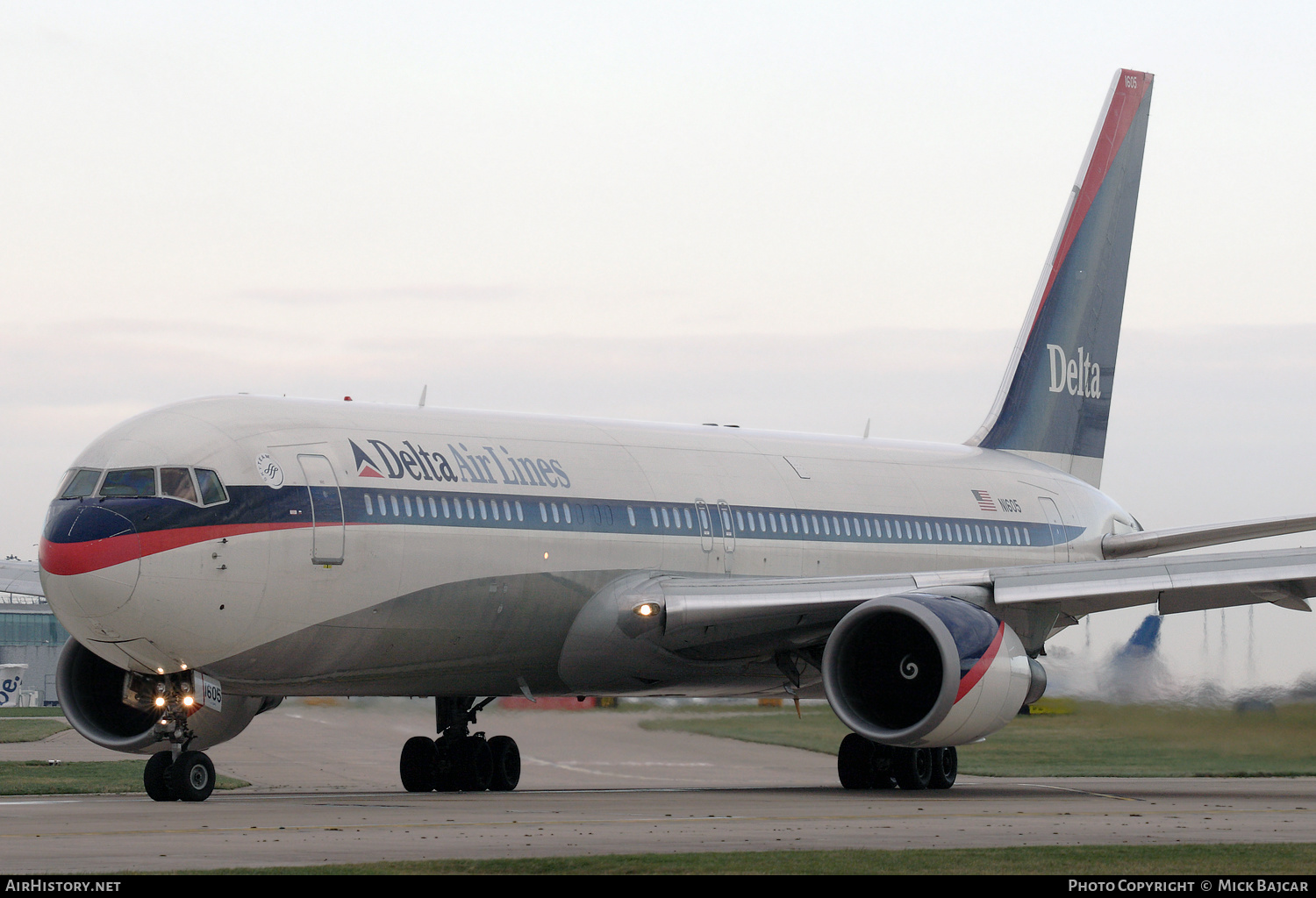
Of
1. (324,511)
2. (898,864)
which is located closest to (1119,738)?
(324,511)

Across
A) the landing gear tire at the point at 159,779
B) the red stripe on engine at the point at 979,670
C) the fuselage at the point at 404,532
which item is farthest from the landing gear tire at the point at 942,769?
the landing gear tire at the point at 159,779

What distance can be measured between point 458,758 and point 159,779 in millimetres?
4786

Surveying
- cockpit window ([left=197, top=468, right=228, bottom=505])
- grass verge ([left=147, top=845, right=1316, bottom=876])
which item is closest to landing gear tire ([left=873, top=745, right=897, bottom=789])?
cockpit window ([left=197, top=468, right=228, bottom=505])

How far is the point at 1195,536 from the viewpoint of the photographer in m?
25.3

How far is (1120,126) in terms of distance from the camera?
29.8 meters

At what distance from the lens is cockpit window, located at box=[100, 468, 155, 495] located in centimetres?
1700

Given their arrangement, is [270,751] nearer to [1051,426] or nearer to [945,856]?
[1051,426]

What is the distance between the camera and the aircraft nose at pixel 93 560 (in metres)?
16.5

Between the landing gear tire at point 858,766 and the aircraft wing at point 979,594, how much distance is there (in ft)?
4.93

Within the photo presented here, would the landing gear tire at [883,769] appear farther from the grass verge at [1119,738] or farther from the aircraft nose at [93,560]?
the aircraft nose at [93,560]

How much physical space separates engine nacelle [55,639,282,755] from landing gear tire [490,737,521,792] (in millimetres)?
3219

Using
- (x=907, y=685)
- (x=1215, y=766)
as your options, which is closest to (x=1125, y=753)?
(x=1215, y=766)

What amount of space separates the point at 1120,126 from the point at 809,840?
19369mm

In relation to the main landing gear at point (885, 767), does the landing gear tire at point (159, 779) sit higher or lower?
higher
